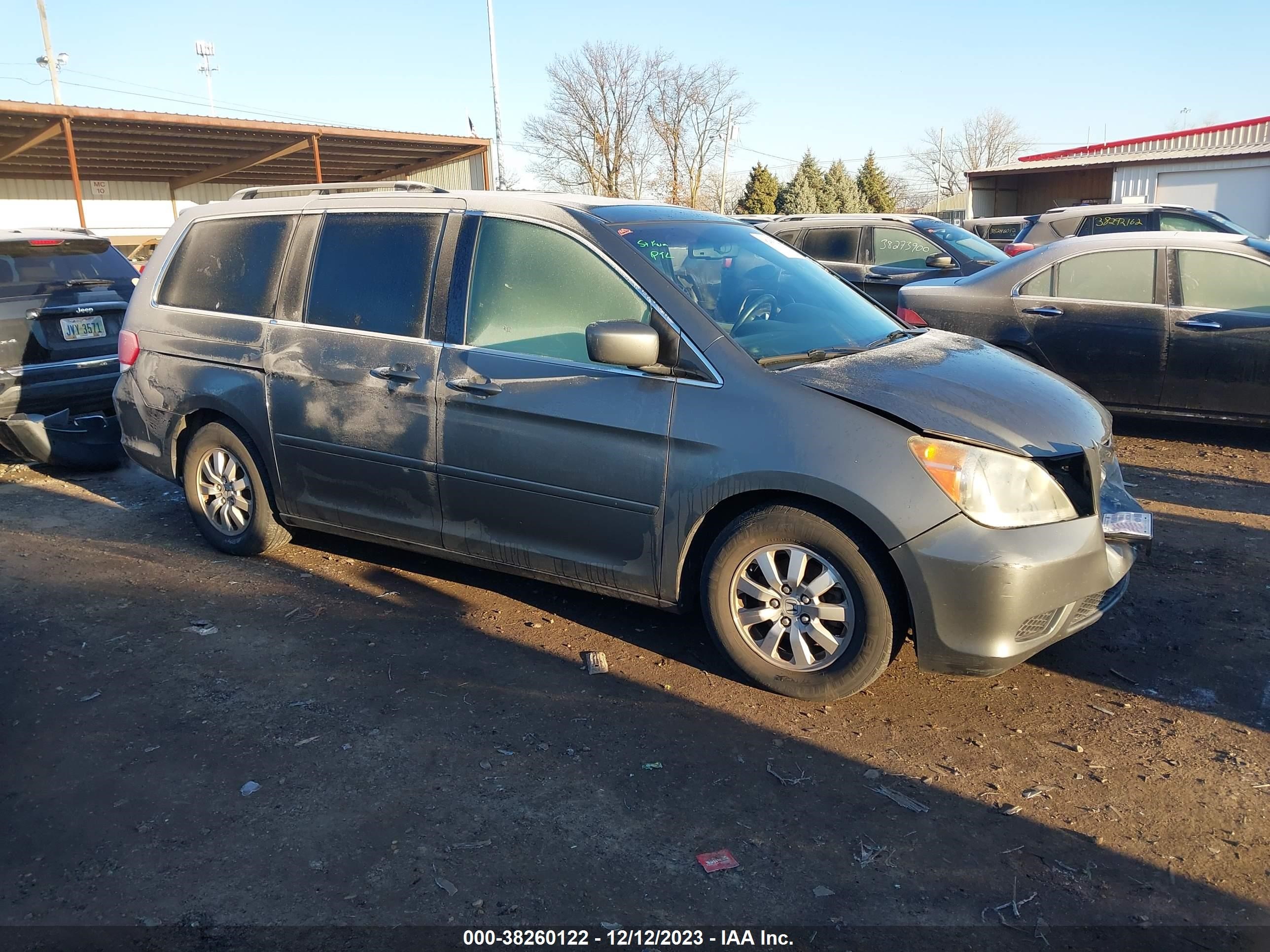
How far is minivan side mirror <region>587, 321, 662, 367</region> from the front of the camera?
12.9 feet

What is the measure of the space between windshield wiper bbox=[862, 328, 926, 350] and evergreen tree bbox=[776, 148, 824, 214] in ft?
138

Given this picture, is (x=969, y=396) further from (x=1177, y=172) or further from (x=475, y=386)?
(x=1177, y=172)

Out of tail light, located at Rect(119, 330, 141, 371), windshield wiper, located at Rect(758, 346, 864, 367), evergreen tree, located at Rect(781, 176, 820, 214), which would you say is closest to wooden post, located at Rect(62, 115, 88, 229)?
tail light, located at Rect(119, 330, 141, 371)

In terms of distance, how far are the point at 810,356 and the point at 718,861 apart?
2.08 metres

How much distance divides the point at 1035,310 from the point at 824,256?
15.2 ft

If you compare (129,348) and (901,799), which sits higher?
(129,348)

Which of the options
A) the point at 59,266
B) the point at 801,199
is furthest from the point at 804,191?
the point at 59,266

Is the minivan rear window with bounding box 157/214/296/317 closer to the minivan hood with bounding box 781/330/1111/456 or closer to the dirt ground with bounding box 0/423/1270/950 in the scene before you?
the dirt ground with bounding box 0/423/1270/950

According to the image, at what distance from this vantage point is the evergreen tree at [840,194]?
46938 millimetres

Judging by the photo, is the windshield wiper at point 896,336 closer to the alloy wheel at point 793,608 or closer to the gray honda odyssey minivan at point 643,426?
the gray honda odyssey minivan at point 643,426

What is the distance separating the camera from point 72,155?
63.6 feet

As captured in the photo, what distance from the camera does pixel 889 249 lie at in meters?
11.7

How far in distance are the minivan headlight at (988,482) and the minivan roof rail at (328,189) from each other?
8.87ft

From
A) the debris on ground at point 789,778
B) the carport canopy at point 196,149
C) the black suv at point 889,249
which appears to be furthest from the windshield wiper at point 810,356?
the carport canopy at point 196,149
